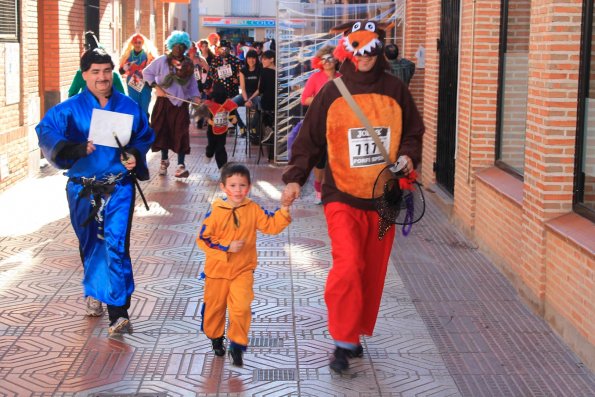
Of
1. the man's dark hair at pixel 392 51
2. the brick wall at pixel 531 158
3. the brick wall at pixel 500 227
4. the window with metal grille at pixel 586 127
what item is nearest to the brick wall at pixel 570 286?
the brick wall at pixel 531 158

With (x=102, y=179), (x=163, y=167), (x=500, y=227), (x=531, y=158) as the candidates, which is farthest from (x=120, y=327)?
(x=163, y=167)

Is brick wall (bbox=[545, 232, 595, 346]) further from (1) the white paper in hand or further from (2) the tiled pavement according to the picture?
(1) the white paper in hand

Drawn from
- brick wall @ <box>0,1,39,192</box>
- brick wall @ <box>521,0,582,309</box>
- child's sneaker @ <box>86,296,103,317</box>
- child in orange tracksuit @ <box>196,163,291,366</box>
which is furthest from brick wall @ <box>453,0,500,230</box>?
brick wall @ <box>0,1,39,192</box>

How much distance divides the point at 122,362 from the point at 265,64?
1152 centimetres

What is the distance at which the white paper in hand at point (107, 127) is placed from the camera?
7219mm

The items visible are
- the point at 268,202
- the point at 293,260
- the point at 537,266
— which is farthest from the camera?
the point at 268,202

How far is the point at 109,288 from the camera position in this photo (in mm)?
7363

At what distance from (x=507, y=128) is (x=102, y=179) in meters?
4.51

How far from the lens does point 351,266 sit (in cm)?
649

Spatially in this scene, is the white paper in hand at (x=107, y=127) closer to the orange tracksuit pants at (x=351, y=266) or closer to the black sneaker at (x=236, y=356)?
the orange tracksuit pants at (x=351, y=266)

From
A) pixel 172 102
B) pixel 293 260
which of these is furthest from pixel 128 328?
pixel 172 102

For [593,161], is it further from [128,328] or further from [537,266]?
[128,328]

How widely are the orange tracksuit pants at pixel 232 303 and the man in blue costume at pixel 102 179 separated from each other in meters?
0.93

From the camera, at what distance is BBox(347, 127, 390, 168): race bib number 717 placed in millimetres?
6578
